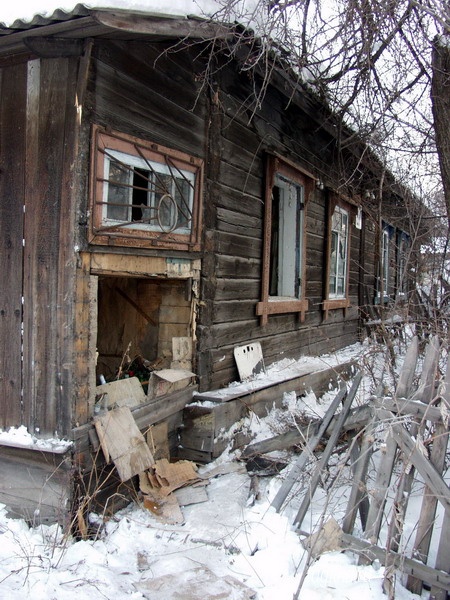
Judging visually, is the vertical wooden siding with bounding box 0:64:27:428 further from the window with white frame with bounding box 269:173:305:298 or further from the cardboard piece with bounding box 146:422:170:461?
the window with white frame with bounding box 269:173:305:298

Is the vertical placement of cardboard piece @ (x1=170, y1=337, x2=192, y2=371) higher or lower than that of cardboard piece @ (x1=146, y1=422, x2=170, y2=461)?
higher

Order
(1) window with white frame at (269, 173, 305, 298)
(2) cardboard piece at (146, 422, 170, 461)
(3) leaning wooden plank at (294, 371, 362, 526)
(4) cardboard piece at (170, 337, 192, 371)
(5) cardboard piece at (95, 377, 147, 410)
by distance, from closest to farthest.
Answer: (3) leaning wooden plank at (294, 371, 362, 526)
(5) cardboard piece at (95, 377, 147, 410)
(2) cardboard piece at (146, 422, 170, 461)
(4) cardboard piece at (170, 337, 192, 371)
(1) window with white frame at (269, 173, 305, 298)

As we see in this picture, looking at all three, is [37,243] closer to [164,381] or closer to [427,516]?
[164,381]

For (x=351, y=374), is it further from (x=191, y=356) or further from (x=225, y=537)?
(x=225, y=537)

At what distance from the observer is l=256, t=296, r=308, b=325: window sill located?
587 cm

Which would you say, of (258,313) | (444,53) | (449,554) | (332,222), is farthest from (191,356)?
(332,222)

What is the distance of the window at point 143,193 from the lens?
3.62m

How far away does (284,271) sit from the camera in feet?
23.3

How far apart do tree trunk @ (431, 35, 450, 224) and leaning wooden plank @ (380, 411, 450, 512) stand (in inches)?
93.3

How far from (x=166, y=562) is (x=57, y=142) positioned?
9.17ft

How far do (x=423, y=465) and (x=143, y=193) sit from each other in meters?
2.99

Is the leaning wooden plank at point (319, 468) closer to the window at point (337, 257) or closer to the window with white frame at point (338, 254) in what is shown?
the window at point (337, 257)

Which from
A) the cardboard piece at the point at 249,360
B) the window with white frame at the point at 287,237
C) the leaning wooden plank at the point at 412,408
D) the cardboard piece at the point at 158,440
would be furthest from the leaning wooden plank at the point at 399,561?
the window with white frame at the point at 287,237

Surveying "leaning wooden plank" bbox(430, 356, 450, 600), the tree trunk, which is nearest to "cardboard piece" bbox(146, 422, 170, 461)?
"leaning wooden plank" bbox(430, 356, 450, 600)
